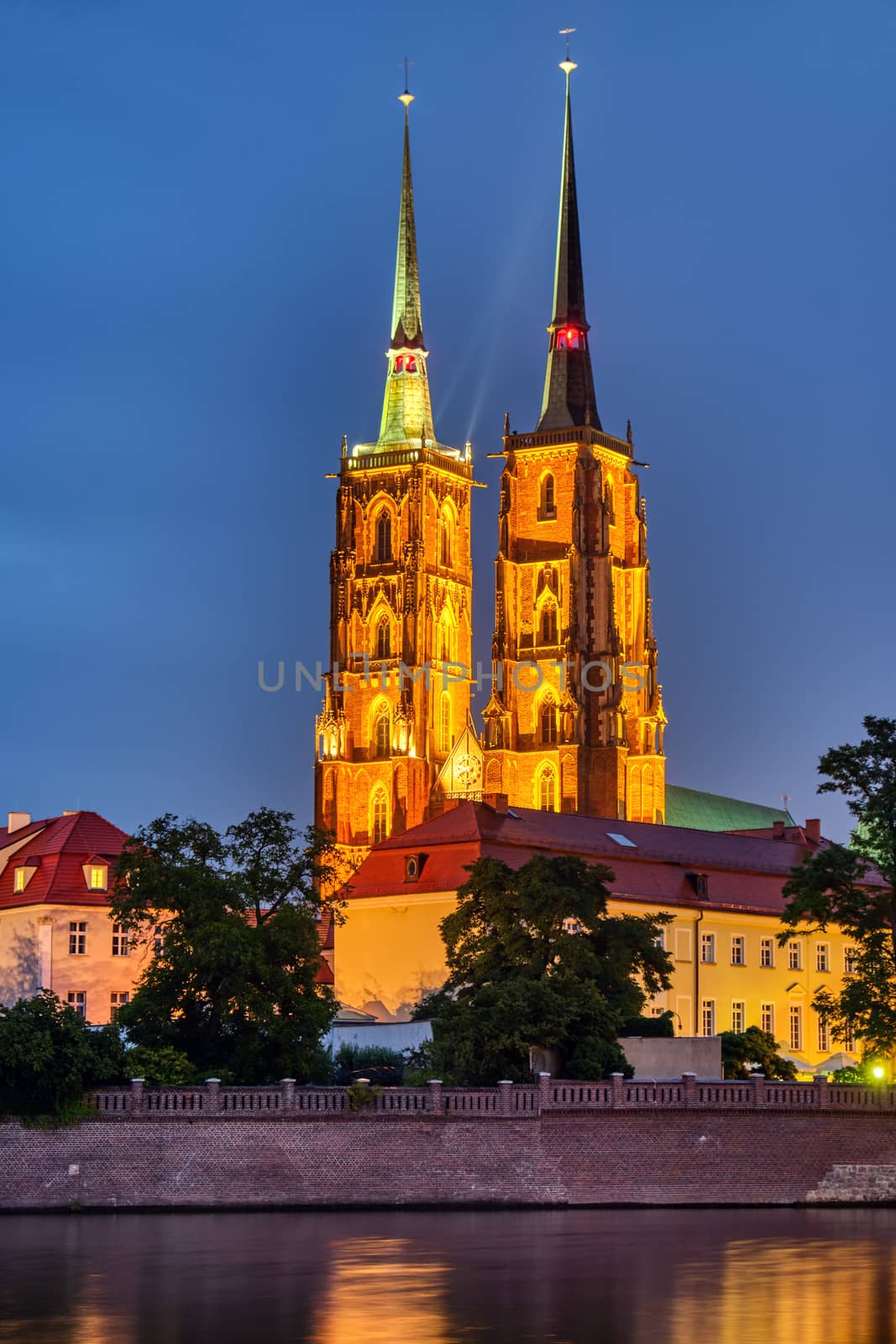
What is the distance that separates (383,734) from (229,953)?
83.9 m

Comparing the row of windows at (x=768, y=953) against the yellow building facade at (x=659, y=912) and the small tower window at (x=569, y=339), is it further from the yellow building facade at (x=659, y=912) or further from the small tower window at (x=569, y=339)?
the small tower window at (x=569, y=339)

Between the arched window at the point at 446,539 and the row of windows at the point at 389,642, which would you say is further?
the arched window at the point at 446,539

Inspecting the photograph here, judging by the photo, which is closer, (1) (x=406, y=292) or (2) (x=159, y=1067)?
(2) (x=159, y=1067)

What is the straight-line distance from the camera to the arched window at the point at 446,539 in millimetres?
152375

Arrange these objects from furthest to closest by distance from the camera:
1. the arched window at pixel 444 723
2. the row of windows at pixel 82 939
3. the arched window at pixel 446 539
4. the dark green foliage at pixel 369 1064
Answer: the arched window at pixel 446 539
the arched window at pixel 444 723
the row of windows at pixel 82 939
the dark green foliage at pixel 369 1064

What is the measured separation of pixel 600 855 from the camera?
95.8 meters

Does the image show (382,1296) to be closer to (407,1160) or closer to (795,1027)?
(407,1160)

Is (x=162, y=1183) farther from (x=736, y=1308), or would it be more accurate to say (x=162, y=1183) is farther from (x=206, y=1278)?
(x=736, y=1308)

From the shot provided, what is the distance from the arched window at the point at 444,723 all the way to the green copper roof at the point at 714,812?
13451 millimetres

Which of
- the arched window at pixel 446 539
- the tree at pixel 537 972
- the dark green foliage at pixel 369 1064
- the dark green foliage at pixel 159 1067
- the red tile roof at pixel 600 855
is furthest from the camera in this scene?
the arched window at pixel 446 539

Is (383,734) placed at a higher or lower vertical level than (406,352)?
lower

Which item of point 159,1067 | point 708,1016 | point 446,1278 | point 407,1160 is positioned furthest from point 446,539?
point 446,1278

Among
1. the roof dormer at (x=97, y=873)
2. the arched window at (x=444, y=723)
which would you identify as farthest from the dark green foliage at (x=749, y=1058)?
the arched window at (x=444, y=723)

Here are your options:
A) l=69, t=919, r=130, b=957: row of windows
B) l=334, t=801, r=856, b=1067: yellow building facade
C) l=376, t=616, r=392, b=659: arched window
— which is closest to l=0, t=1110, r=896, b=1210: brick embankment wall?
l=334, t=801, r=856, b=1067: yellow building facade
